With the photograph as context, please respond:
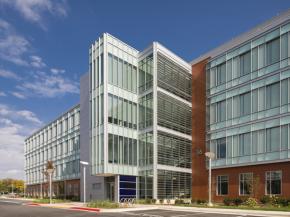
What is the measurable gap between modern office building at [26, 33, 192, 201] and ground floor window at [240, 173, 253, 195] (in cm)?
849

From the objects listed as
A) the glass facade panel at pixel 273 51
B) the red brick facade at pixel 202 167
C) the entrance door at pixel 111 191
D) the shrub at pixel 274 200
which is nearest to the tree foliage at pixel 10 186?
the entrance door at pixel 111 191

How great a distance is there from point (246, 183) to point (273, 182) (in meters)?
3.15

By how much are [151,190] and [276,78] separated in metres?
17.2

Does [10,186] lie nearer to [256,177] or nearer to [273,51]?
[256,177]

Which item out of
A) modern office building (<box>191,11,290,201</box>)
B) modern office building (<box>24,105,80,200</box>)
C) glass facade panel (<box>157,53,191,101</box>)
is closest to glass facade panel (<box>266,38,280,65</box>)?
modern office building (<box>191,11,290,201</box>)

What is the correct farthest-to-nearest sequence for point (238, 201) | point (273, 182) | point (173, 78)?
point (173, 78), point (238, 201), point (273, 182)

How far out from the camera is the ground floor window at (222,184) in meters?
37.4

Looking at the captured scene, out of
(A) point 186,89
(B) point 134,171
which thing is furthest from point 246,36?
(B) point 134,171

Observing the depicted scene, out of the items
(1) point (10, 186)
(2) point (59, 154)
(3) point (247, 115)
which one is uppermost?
(3) point (247, 115)

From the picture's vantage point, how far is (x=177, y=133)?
42906 millimetres

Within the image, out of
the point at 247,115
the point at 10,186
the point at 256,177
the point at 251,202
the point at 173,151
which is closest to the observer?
the point at 251,202

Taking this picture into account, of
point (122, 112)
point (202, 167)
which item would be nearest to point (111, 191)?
point (122, 112)

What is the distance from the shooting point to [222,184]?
3797cm

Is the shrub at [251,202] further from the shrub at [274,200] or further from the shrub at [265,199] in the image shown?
the shrub at [274,200]
